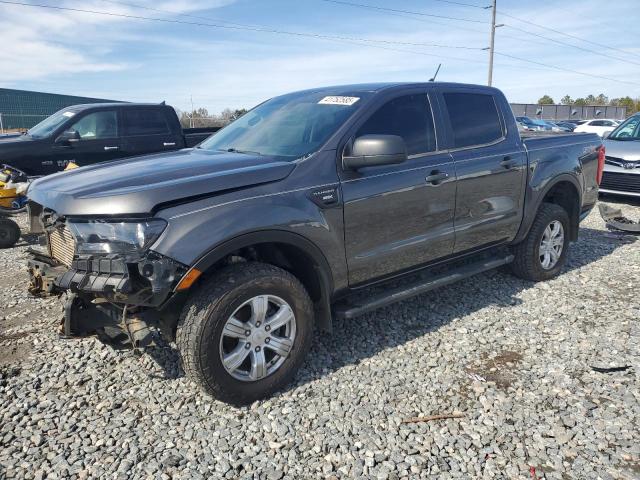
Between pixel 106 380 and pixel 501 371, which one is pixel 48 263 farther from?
pixel 501 371

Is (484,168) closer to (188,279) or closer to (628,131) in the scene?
(188,279)

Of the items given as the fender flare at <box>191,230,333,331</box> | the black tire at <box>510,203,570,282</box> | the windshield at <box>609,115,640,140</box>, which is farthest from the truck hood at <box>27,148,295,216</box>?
the windshield at <box>609,115,640,140</box>

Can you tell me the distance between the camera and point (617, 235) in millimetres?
7129

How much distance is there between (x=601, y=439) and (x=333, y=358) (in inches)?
68.2

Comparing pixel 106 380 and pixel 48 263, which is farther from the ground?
pixel 48 263

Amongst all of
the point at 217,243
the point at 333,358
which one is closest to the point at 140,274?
the point at 217,243

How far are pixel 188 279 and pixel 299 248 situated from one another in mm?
761

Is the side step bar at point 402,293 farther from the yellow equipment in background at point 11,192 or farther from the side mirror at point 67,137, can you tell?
the side mirror at point 67,137

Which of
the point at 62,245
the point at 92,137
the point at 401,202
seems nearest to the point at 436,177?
the point at 401,202

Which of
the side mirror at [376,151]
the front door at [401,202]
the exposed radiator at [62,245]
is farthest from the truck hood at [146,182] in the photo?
the front door at [401,202]

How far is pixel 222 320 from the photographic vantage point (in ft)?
9.25

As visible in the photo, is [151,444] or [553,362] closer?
[151,444]

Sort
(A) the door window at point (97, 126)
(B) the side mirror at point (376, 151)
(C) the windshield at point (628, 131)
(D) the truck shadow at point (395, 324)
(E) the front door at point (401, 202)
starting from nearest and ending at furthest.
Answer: (B) the side mirror at point (376, 151)
(E) the front door at point (401, 202)
(D) the truck shadow at point (395, 324)
(A) the door window at point (97, 126)
(C) the windshield at point (628, 131)

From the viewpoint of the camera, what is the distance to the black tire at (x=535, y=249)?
498cm
